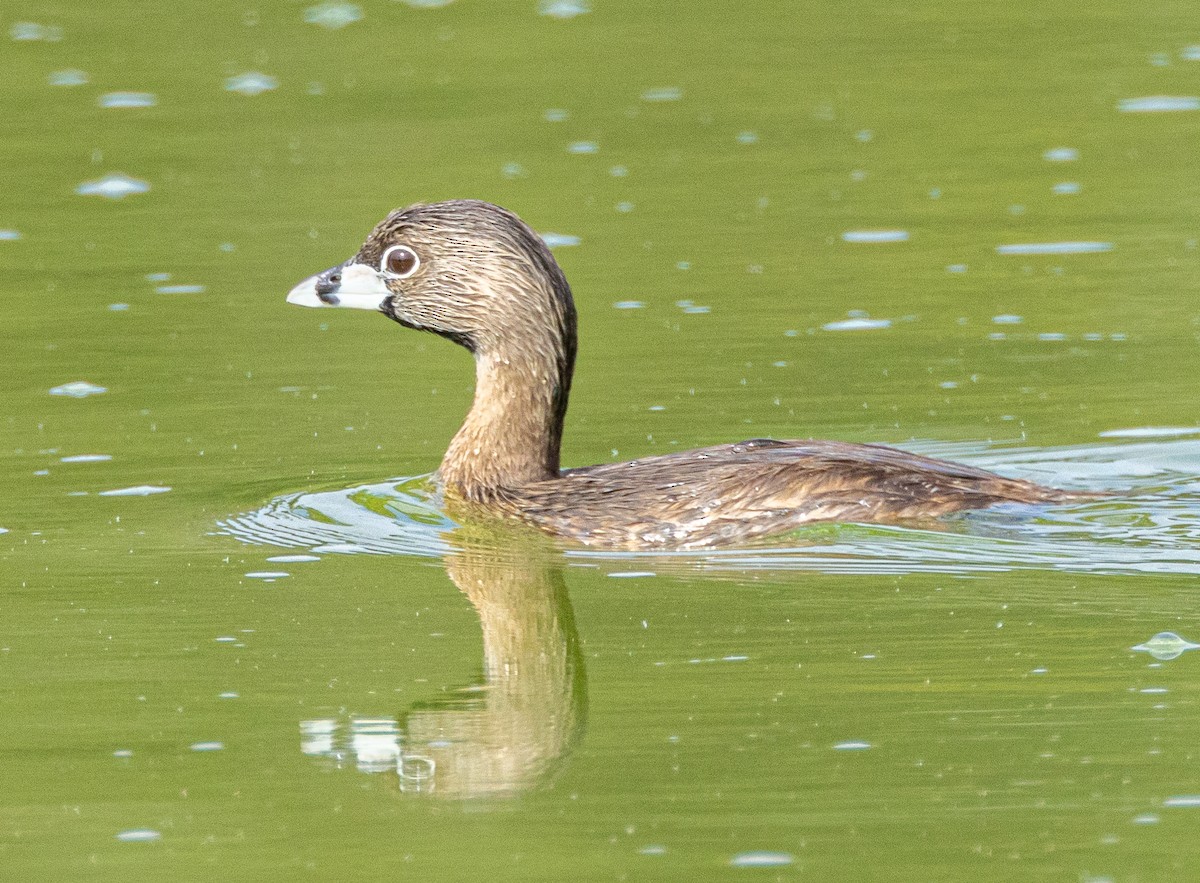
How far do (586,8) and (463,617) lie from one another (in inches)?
612

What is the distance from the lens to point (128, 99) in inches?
800

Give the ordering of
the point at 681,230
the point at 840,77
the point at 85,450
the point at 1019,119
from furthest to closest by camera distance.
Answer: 1. the point at 840,77
2. the point at 1019,119
3. the point at 681,230
4. the point at 85,450

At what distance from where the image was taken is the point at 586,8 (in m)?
23.6

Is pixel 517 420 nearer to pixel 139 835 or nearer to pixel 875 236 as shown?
pixel 139 835

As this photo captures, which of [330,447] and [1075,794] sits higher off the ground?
[1075,794]

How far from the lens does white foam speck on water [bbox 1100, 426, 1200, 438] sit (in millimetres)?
10984

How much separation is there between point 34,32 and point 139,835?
17299 mm

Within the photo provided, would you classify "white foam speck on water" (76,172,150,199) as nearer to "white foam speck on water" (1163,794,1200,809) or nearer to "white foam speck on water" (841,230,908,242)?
"white foam speck on water" (841,230,908,242)

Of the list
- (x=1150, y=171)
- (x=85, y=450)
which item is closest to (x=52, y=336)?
(x=85, y=450)

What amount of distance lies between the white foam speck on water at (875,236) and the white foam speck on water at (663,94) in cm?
490

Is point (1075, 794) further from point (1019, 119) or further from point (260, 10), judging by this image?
point (260, 10)

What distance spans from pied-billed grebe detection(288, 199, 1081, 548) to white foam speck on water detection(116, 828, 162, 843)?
3.43 m

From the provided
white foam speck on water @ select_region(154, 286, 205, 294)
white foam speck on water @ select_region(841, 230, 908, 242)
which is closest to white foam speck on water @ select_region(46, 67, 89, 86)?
white foam speck on water @ select_region(154, 286, 205, 294)

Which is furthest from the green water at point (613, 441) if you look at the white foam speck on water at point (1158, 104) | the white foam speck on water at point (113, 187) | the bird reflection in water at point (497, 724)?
the white foam speck on water at point (1158, 104)
